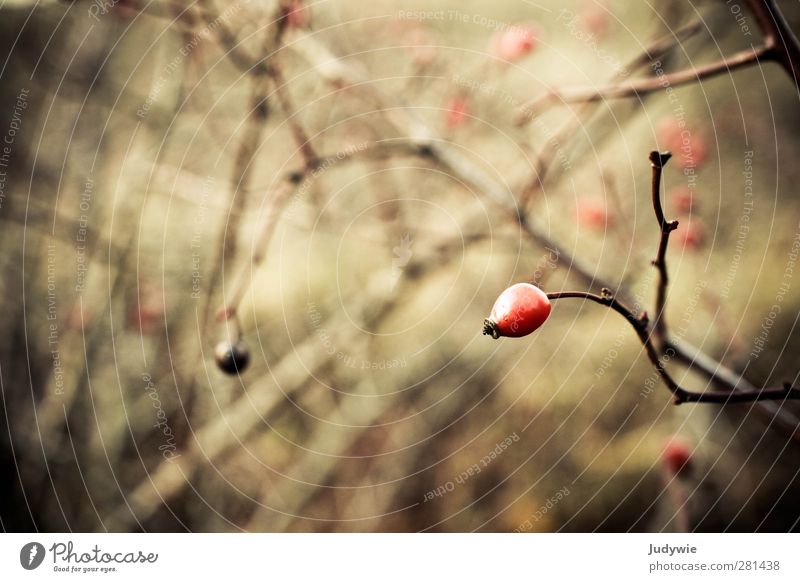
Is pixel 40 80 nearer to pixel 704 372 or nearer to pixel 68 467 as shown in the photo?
pixel 68 467

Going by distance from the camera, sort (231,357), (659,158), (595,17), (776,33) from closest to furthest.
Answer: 1. (659,158)
2. (776,33)
3. (231,357)
4. (595,17)

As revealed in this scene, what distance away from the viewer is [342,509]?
1.34 m

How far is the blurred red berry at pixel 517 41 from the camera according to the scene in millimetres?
1067

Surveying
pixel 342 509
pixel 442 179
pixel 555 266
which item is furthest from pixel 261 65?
pixel 342 509

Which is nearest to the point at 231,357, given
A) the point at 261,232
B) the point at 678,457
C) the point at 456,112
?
the point at 261,232

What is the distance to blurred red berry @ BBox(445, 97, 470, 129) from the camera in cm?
126

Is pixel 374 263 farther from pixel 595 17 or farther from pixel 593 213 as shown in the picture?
pixel 595 17

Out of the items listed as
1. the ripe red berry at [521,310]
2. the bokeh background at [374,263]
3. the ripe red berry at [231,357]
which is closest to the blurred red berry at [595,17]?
the bokeh background at [374,263]

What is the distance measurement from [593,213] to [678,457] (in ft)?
1.81

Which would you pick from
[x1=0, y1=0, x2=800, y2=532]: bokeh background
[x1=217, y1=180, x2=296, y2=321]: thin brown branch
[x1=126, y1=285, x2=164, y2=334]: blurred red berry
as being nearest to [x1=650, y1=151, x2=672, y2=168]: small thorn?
[x1=0, y1=0, x2=800, y2=532]: bokeh background

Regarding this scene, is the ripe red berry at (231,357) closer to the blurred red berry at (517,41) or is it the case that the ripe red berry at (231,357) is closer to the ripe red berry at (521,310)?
the ripe red berry at (521,310)

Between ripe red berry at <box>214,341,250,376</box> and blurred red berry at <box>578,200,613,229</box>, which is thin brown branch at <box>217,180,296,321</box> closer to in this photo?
ripe red berry at <box>214,341,250,376</box>

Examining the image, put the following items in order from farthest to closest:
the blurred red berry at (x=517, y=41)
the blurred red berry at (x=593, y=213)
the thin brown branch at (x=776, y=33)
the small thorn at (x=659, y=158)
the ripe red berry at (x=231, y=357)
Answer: the blurred red berry at (x=593, y=213) < the blurred red berry at (x=517, y=41) < the ripe red berry at (x=231, y=357) < the thin brown branch at (x=776, y=33) < the small thorn at (x=659, y=158)

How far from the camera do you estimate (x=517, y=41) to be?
107cm
